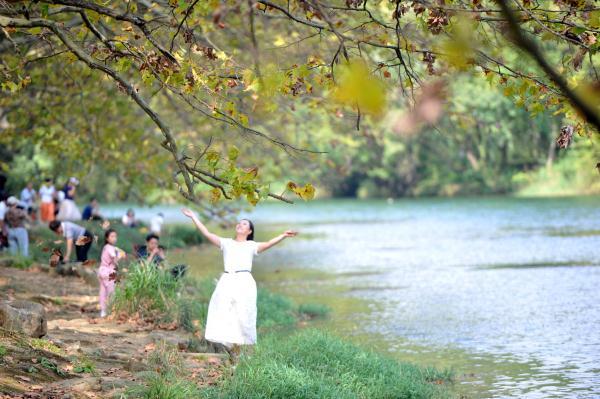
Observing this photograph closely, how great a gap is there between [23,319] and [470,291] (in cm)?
1261

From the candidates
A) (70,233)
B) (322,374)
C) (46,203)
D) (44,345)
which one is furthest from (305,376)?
(46,203)

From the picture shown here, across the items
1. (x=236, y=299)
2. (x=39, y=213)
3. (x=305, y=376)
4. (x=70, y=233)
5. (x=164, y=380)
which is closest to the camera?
(x=164, y=380)

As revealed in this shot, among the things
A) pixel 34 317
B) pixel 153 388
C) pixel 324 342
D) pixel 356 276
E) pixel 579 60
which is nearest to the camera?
pixel 579 60

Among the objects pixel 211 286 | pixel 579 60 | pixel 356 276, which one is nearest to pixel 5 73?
pixel 579 60

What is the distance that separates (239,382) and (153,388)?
2.73 feet

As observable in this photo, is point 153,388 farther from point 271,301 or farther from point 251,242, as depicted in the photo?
point 271,301

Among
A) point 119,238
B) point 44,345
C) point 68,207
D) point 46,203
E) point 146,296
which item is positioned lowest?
point 44,345

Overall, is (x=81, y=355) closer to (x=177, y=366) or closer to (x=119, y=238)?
(x=177, y=366)

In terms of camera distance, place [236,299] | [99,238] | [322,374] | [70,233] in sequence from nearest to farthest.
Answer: [322,374], [236,299], [70,233], [99,238]

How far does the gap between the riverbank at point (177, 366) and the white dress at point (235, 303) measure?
27 cm

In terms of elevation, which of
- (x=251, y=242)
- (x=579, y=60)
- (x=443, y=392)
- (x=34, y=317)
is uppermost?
(x=579, y=60)

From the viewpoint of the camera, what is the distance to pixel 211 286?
17297mm

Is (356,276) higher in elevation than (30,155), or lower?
lower

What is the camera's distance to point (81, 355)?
411 inches
